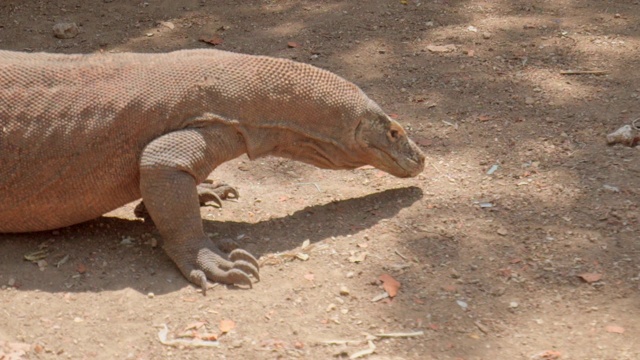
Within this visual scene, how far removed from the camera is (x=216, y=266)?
4.01 m

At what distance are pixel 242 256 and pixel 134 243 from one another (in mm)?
610

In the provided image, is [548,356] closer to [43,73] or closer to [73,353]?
[73,353]

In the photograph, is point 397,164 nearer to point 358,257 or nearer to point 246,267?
point 358,257

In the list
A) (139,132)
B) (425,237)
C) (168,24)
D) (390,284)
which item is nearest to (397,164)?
(425,237)

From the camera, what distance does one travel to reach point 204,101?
407 centimetres

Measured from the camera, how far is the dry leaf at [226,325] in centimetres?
362

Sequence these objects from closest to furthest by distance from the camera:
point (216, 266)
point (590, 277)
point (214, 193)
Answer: point (590, 277) → point (216, 266) → point (214, 193)

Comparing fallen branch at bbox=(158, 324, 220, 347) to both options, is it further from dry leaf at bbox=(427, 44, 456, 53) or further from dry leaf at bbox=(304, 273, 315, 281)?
dry leaf at bbox=(427, 44, 456, 53)

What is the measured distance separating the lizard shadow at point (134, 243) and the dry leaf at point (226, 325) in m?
0.39

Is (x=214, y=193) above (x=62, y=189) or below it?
below

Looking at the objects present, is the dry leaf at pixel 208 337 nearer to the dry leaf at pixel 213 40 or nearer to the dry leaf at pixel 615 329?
the dry leaf at pixel 615 329

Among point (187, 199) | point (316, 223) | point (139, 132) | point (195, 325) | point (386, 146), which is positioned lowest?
point (316, 223)

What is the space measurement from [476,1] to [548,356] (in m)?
4.67

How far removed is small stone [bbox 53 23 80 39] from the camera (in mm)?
7082
